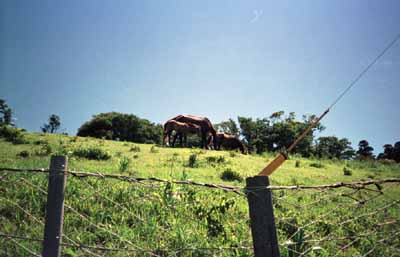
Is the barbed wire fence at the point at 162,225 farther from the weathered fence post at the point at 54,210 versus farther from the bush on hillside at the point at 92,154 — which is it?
the bush on hillside at the point at 92,154

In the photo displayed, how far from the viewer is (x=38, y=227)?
385 cm

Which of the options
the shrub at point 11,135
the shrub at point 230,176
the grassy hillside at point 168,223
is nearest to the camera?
the grassy hillside at point 168,223

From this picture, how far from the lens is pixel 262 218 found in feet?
5.49

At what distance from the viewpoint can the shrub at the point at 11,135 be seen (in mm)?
12123

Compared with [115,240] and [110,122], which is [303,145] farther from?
[115,240]

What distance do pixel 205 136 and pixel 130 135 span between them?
39352 mm

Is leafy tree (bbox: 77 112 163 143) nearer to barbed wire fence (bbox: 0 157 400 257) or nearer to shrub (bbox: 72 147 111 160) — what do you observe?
shrub (bbox: 72 147 111 160)

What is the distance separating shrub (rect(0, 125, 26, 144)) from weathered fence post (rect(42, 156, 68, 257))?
12281mm

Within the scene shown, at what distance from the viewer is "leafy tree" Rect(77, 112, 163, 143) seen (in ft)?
182

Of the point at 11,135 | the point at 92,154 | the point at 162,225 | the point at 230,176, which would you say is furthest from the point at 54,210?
the point at 11,135

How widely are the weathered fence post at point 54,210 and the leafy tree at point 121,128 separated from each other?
54.0 metres

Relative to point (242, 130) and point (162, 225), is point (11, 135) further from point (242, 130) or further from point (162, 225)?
point (242, 130)

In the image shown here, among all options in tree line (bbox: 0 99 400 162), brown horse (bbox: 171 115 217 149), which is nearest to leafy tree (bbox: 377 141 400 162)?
tree line (bbox: 0 99 400 162)

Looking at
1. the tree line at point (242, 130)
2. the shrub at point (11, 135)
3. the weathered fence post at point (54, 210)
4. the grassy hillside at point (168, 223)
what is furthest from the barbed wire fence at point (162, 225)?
the tree line at point (242, 130)
